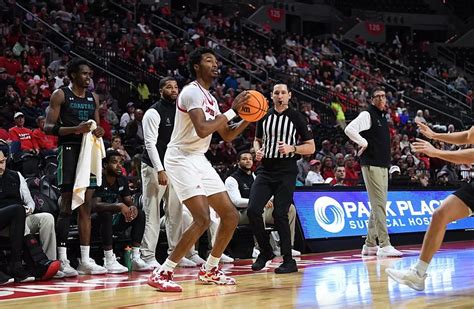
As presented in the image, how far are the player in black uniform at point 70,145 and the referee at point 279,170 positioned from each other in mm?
1701

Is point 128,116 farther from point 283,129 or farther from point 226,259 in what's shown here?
point 283,129

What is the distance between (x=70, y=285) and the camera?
267 inches

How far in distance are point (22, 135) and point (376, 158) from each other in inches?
213

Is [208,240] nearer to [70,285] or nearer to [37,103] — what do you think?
[70,285]

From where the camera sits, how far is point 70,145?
25.0 ft

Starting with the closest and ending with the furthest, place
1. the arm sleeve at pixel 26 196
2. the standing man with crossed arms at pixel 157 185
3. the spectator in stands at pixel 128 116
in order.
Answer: the arm sleeve at pixel 26 196 → the standing man with crossed arms at pixel 157 185 → the spectator in stands at pixel 128 116

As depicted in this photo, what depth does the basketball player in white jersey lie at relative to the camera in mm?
6086

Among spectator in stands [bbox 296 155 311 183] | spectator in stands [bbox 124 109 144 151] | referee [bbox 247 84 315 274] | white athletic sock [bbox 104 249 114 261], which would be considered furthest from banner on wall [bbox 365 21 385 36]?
white athletic sock [bbox 104 249 114 261]

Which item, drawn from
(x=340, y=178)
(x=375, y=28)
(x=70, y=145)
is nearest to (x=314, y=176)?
(x=340, y=178)

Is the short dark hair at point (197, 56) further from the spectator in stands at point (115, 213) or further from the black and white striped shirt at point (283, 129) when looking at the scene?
the spectator in stands at point (115, 213)

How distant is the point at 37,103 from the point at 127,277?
6679 millimetres

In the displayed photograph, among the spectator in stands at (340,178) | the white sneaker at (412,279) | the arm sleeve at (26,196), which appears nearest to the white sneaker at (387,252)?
the spectator in stands at (340,178)

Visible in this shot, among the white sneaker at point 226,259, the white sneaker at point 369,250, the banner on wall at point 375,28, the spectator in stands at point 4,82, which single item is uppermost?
the banner on wall at point 375,28

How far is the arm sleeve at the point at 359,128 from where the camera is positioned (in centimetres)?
975
